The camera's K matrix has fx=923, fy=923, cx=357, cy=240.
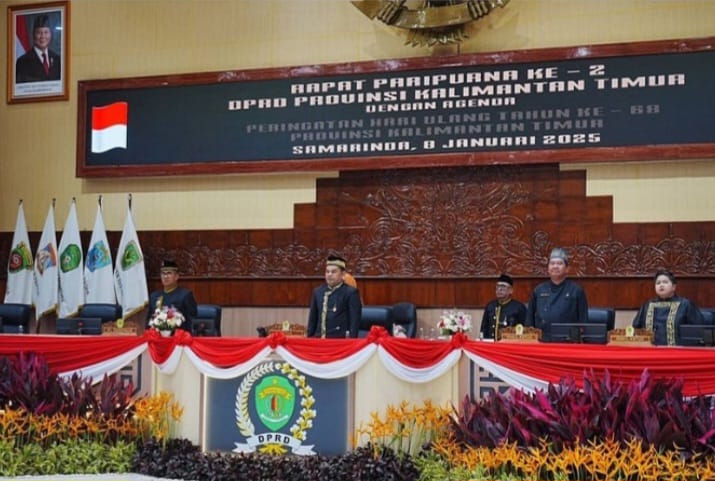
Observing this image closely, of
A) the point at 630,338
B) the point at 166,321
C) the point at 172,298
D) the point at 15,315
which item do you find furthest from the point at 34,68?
the point at 630,338

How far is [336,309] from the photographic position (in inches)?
251

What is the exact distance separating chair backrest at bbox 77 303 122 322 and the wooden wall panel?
495 millimetres

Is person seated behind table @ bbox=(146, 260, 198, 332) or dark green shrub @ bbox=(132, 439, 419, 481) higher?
person seated behind table @ bbox=(146, 260, 198, 332)

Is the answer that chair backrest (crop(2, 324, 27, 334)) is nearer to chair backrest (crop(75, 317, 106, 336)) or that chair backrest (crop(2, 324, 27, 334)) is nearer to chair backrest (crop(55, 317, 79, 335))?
chair backrest (crop(55, 317, 79, 335))

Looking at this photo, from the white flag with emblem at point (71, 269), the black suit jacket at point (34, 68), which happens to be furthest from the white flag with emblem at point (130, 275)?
the black suit jacket at point (34, 68)

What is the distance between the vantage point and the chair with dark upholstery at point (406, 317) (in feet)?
25.3

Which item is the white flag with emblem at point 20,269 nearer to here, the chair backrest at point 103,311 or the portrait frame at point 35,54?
the chair backrest at point 103,311

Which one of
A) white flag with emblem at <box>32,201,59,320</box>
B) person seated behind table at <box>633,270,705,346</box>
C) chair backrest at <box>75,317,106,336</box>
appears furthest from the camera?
white flag with emblem at <box>32,201,59,320</box>

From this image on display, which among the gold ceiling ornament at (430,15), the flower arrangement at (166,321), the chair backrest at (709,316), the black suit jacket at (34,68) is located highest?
the gold ceiling ornament at (430,15)

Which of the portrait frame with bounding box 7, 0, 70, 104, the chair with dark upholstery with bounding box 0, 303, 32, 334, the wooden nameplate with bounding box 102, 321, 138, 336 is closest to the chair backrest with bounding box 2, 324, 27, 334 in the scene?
the chair with dark upholstery with bounding box 0, 303, 32, 334

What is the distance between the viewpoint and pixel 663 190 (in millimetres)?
7688

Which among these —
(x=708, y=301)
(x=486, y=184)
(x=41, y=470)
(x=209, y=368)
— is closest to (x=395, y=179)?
(x=486, y=184)

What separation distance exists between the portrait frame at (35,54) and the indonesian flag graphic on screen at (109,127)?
532 mm

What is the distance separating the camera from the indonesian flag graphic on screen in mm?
8984
